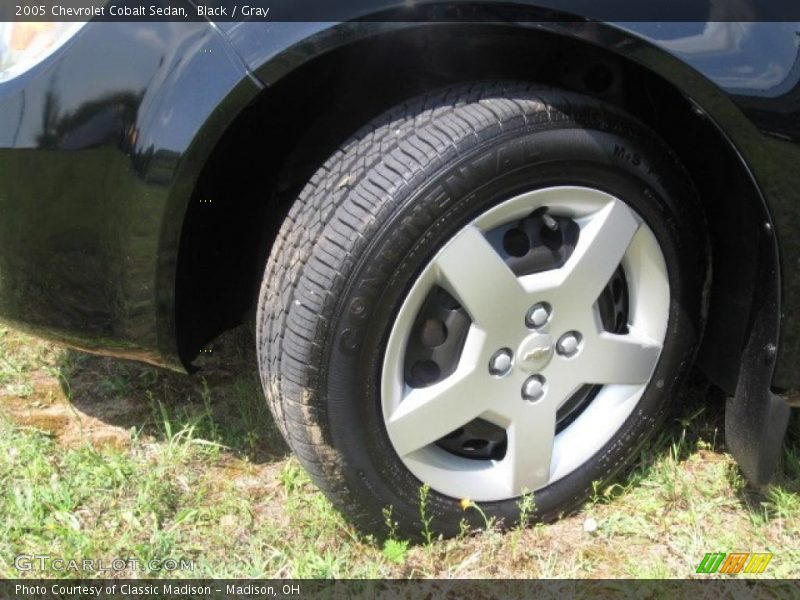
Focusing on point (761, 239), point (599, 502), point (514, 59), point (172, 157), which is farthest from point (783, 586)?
point (172, 157)

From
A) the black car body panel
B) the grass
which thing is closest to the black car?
the black car body panel

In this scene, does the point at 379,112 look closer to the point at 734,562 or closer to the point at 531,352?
the point at 531,352

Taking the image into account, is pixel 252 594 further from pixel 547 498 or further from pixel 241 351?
pixel 241 351

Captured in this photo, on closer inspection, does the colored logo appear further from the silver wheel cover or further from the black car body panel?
the black car body panel

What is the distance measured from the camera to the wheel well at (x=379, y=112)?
1.91 metres

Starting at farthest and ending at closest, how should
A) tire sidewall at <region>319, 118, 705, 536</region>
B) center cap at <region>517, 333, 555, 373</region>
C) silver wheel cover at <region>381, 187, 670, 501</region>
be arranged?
center cap at <region>517, 333, 555, 373</region>
silver wheel cover at <region>381, 187, 670, 501</region>
tire sidewall at <region>319, 118, 705, 536</region>

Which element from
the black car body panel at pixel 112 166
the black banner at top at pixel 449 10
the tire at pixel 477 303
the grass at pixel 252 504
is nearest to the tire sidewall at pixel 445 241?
the tire at pixel 477 303

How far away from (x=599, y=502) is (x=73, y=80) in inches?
64.4

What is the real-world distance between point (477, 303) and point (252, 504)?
0.85m

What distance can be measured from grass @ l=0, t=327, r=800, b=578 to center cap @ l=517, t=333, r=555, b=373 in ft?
1.18

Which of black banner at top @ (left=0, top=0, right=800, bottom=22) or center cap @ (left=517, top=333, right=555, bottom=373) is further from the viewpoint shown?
center cap @ (left=517, top=333, right=555, bottom=373)

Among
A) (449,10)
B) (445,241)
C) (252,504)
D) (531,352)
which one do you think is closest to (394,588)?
(252,504)

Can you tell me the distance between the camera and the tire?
70.7 inches

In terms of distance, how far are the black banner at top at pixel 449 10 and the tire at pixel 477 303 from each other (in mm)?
238
